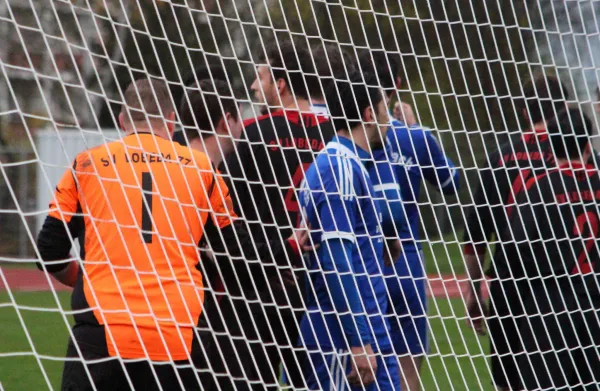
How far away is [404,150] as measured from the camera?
4.62 m

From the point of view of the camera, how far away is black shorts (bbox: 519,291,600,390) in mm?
4547

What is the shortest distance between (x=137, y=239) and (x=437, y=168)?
1.75m

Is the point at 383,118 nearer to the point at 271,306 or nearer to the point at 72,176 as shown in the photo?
the point at 271,306

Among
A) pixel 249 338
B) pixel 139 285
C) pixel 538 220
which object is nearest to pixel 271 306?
pixel 249 338

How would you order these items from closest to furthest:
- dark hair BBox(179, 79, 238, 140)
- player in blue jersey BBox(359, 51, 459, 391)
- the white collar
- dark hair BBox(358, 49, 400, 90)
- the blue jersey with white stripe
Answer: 1. the white collar
2. dark hair BBox(179, 79, 238, 140)
3. dark hair BBox(358, 49, 400, 90)
4. player in blue jersey BBox(359, 51, 459, 391)
5. the blue jersey with white stripe

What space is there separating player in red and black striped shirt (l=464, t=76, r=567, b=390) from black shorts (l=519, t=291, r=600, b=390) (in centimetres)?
11

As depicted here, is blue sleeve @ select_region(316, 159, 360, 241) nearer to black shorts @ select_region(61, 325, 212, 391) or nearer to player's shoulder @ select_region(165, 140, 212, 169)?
player's shoulder @ select_region(165, 140, 212, 169)

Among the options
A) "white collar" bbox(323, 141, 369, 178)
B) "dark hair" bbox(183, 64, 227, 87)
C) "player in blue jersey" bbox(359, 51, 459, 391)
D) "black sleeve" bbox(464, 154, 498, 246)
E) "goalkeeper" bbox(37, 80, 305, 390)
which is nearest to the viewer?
"goalkeeper" bbox(37, 80, 305, 390)

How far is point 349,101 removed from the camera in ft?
12.7

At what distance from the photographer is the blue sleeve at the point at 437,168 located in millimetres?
4562

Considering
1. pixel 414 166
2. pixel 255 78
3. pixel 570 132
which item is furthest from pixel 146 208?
pixel 570 132

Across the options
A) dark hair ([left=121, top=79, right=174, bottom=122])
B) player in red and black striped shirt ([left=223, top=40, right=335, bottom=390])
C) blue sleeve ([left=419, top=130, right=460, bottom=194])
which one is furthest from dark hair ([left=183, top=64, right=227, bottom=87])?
blue sleeve ([left=419, top=130, right=460, bottom=194])

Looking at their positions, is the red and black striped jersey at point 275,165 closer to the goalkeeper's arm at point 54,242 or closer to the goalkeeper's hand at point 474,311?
the goalkeeper's arm at point 54,242

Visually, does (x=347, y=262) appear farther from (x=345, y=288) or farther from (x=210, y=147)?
(x=210, y=147)
